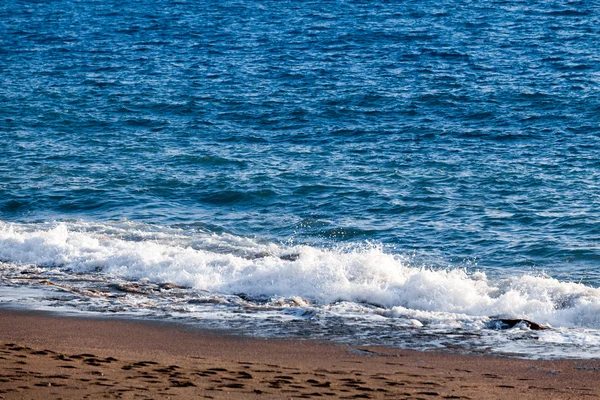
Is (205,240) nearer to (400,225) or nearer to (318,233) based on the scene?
(318,233)

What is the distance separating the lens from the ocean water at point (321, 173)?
11.3 metres

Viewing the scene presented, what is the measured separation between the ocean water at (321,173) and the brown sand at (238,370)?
0.57 m

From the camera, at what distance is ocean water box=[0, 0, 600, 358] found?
11.3 m

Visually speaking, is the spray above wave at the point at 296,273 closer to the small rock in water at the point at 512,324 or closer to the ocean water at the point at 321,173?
the ocean water at the point at 321,173

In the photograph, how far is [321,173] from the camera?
718 inches

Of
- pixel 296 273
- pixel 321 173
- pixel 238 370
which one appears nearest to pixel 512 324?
pixel 296 273

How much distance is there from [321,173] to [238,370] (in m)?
10.6

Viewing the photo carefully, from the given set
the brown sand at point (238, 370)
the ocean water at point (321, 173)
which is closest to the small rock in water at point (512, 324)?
the ocean water at point (321, 173)

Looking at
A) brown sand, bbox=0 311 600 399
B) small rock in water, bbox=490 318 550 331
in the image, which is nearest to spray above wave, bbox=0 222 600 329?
small rock in water, bbox=490 318 550 331

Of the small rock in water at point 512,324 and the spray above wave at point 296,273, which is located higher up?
the spray above wave at point 296,273

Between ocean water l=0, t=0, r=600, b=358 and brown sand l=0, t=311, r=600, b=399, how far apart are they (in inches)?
22.4

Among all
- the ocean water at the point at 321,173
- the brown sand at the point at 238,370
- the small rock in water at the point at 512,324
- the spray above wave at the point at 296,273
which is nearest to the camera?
the brown sand at the point at 238,370

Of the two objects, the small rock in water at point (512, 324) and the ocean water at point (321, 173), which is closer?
the small rock in water at point (512, 324)

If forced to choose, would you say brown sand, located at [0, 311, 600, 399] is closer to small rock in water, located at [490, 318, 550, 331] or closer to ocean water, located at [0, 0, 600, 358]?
ocean water, located at [0, 0, 600, 358]
